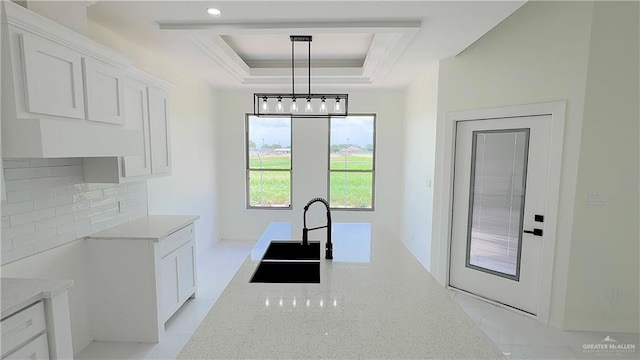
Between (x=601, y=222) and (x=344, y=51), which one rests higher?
(x=344, y=51)

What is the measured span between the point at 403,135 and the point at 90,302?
15.1 feet

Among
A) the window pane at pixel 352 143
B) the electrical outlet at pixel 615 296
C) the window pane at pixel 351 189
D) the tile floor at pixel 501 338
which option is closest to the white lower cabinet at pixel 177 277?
the tile floor at pixel 501 338

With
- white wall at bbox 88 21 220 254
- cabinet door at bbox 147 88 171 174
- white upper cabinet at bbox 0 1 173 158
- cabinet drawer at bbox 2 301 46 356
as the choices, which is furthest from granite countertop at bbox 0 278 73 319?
white wall at bbox 88 21 220 254

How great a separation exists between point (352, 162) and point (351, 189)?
1.61ft

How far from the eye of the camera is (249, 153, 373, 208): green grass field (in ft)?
17.4

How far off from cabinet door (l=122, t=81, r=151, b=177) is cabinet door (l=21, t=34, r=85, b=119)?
1.77 feet

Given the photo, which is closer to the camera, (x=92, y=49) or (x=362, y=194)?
(x=92, y=49)

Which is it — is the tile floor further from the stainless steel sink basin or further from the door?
the stainless steel sink basin

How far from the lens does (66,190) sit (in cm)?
226

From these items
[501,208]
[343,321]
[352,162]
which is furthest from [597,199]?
[352,162]

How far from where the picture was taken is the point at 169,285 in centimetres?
270

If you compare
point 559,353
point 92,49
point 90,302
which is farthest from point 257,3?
point 559,353

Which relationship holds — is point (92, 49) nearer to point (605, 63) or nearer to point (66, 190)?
point (66, 190)

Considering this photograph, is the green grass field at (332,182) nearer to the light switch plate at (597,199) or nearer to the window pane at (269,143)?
the window pane at (269,143)
